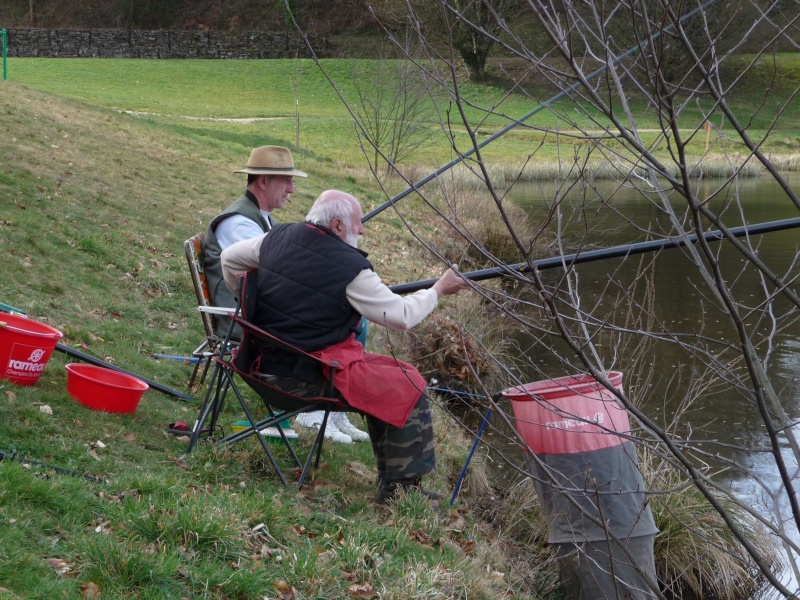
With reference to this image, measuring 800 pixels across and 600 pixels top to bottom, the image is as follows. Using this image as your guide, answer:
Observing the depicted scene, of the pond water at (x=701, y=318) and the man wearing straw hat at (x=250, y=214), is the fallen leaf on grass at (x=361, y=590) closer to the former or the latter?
the pond water at (x=701, y=318)

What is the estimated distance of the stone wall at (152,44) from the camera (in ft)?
144

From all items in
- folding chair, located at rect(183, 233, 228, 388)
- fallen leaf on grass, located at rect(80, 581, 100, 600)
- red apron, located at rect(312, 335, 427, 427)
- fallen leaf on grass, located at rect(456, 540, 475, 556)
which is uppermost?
folding chair, located at rect(183, 233, 228, 388)

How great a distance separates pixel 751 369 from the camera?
189cm

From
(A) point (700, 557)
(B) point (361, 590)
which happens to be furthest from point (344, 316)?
(A) point (700, 557)

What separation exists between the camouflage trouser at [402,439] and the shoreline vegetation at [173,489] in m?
0.16

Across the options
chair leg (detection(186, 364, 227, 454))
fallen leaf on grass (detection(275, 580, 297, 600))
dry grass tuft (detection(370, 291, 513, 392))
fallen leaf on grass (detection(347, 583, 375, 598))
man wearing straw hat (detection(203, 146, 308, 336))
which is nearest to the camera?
fallen leaf on grass (detection(275, 580, 297, 600))

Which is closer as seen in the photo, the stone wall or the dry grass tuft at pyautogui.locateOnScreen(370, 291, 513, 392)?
the dry grass tuft at pyautogui.locateOnScreen(370, 291, 513, 392)

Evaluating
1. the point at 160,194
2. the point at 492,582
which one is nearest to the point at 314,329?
the point at 492,582

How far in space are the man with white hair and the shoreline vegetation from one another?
0.32 m

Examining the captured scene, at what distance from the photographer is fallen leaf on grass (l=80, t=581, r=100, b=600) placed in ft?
9.23

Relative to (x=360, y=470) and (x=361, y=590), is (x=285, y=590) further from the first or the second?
(x=360, y=470)

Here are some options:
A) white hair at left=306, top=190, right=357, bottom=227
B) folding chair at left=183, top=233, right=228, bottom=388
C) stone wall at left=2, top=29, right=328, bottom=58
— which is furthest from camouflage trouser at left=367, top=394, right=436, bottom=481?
stone wall at left=2, top=29, right=328, bottom=58

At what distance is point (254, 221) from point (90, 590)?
2.52 m

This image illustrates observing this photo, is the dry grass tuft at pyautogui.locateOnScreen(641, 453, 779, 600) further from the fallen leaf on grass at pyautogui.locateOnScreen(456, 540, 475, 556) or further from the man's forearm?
the man's forearm
